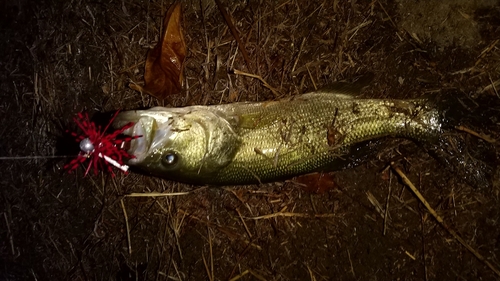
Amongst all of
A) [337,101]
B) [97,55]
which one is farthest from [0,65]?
[337,101]

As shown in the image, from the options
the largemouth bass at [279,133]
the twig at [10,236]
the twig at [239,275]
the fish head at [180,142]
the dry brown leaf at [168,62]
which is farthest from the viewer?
the twig at [10,236]

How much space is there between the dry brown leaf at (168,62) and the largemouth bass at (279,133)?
477mm

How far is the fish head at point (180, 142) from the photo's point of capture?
255 centimetres

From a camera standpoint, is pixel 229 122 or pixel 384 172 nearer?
pixel 229 122

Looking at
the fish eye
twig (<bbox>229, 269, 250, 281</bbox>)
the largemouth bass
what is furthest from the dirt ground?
the fish eye

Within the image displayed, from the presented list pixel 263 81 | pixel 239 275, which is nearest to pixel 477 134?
pixel 263 81

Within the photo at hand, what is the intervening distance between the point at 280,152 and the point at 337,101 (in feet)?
1.85

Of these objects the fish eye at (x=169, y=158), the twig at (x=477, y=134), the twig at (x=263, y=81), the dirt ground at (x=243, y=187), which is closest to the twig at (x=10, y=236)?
the dirt ground at (x=243, y=187)

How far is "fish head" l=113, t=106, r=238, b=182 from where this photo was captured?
255 cm

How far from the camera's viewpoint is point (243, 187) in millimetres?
3182

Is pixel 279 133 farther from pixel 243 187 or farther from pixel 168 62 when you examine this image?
pixel 168 62

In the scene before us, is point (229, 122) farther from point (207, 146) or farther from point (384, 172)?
point (384, 172)

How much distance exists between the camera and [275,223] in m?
3.17

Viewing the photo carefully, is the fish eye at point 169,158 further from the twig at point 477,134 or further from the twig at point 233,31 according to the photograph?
the twig at point 477,134
